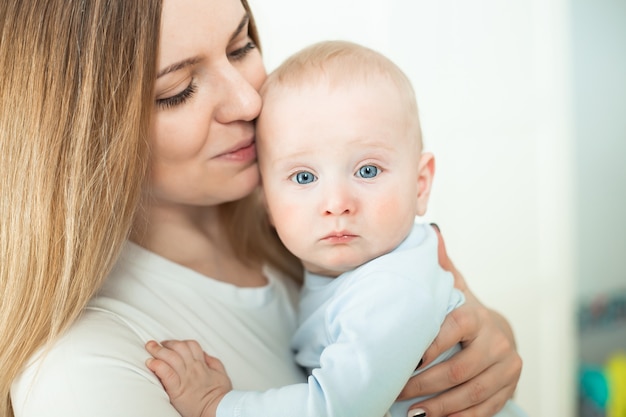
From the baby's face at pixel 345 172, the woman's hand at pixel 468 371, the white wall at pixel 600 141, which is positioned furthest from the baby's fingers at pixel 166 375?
the white wall at pixel 600 141

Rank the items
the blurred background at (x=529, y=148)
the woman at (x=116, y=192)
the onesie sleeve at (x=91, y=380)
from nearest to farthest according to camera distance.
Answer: the onesie sleeve at (x=91, y=380) < the woman at (x=116, y=192) < the blurred background at (x=529, y=148)

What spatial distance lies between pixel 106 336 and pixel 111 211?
0.74ft

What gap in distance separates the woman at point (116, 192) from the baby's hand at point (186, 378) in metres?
0.03

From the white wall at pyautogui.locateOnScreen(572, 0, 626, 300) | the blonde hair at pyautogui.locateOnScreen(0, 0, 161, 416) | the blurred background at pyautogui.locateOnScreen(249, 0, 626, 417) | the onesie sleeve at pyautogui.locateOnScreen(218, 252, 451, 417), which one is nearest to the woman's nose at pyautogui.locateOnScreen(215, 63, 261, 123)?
the blonde hair at pyautogui.locateOnScreen(0, 0, 161, 416)

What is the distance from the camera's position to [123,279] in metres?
1.41

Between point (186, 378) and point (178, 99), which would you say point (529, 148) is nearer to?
point (178, 99)

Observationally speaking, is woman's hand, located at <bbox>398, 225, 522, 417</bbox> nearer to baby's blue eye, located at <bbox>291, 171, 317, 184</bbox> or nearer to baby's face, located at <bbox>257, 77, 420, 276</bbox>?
baby's face, located at <bbox>257, 77, 420, 276</bbox>

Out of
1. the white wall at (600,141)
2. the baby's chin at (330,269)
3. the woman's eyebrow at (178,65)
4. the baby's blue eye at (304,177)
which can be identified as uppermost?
the woman's eyebrow at (178,65)

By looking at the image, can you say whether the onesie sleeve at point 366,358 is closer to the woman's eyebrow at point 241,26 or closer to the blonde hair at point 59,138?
the blonde hair at point 59,138

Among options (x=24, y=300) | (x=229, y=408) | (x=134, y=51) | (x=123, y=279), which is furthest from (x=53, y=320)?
(x=134, y=51)

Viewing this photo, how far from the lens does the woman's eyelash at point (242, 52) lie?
1477 mm

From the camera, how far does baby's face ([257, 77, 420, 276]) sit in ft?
4.24

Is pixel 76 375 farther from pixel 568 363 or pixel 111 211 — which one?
pixel 568 363

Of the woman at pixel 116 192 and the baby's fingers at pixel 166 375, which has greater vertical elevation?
the woman at pixel 116 192
